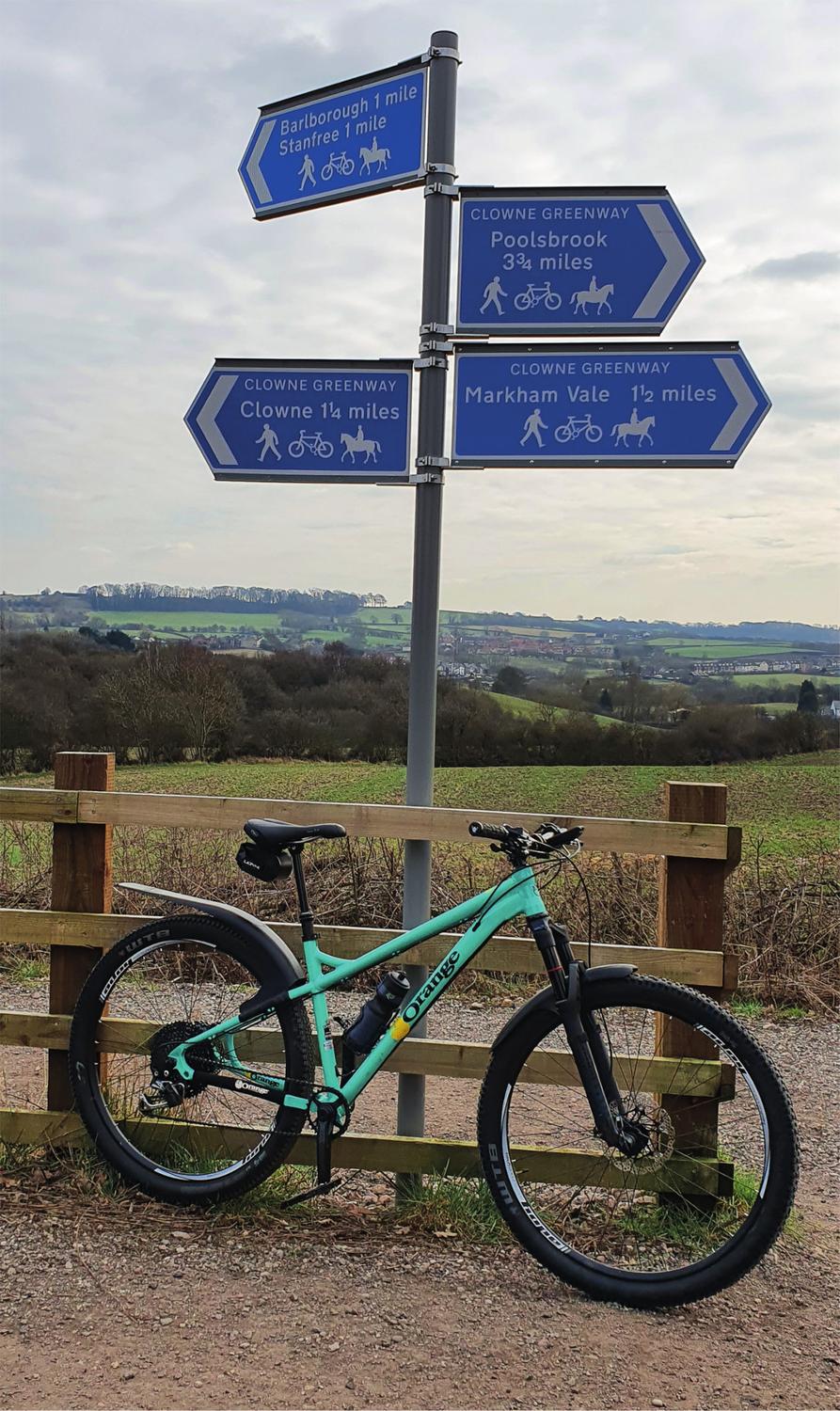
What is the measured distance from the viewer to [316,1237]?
3279 mm

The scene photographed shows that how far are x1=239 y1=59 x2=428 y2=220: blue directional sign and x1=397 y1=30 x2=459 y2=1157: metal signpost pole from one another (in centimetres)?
7

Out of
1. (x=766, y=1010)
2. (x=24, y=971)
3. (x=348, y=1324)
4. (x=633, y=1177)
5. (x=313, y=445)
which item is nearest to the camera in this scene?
(x=348, y=1324)

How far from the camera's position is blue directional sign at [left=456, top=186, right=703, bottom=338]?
141 inches

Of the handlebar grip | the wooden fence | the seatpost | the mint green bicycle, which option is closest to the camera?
the mint green bicycle

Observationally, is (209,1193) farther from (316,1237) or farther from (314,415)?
(314,415)

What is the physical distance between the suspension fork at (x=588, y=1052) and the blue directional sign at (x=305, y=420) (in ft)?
5.48

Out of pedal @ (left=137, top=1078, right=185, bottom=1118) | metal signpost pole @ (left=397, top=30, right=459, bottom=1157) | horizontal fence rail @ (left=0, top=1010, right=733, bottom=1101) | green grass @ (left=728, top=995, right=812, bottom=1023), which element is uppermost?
metal signpost pole @ (left=397, top=30, right=459, bottom=1157)

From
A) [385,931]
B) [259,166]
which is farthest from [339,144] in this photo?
[385,931]

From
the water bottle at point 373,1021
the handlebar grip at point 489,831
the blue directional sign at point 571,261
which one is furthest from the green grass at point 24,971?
the blue directional sign at point 571,261

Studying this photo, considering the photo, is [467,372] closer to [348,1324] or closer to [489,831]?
[489,831]

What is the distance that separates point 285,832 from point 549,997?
0.93 m

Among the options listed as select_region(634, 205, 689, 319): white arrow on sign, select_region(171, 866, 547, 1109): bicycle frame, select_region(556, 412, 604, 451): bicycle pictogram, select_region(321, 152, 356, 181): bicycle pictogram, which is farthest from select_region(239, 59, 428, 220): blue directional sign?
select_region(171, 866, 547, 1109): bicycle frame

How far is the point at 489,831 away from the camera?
127 inches

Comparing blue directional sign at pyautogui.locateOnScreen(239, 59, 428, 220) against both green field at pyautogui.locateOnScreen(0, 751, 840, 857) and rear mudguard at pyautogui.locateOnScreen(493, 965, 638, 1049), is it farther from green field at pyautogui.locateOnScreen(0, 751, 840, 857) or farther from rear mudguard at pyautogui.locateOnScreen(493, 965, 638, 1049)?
green field at pyautogui.locateOnScreen(0, 751, 840, 857)
